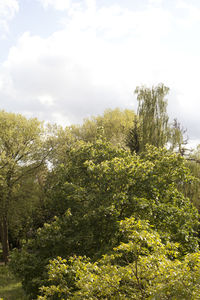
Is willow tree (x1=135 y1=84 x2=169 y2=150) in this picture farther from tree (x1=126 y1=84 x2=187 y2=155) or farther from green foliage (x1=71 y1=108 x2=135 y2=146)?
green foliage (x1=71 y1=108 x2=135 y2=146)

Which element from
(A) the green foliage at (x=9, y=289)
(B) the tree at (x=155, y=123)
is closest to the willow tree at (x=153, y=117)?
(B) the tree at (x=155, y=123)

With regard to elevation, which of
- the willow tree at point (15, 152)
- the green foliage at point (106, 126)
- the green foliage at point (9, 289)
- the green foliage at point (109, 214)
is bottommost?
the green foliage at point (9, 289)

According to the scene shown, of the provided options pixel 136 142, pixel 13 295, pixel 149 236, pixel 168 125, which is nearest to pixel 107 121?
pixel 136 142

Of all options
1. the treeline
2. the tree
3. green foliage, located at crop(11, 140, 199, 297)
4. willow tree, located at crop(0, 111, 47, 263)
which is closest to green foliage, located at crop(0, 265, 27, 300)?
the treeline

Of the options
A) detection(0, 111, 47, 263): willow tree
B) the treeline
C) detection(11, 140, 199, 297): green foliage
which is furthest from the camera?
detection(0, 111, 47, 263): willow tree

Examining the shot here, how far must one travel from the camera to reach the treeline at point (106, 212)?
20.7 feet

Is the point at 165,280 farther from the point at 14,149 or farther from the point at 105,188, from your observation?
the point at 14,149

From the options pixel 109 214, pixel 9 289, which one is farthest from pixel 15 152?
pixel 109 214

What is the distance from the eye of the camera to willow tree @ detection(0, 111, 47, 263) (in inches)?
864

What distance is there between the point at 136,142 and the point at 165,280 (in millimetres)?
20657

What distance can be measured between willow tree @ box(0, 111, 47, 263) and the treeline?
0.08 meters

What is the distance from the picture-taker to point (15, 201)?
78.1 feet

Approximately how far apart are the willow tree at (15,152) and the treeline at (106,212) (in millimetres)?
83

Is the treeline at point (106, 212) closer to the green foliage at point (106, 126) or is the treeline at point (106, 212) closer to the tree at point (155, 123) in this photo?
the tree at point (155, 123)
